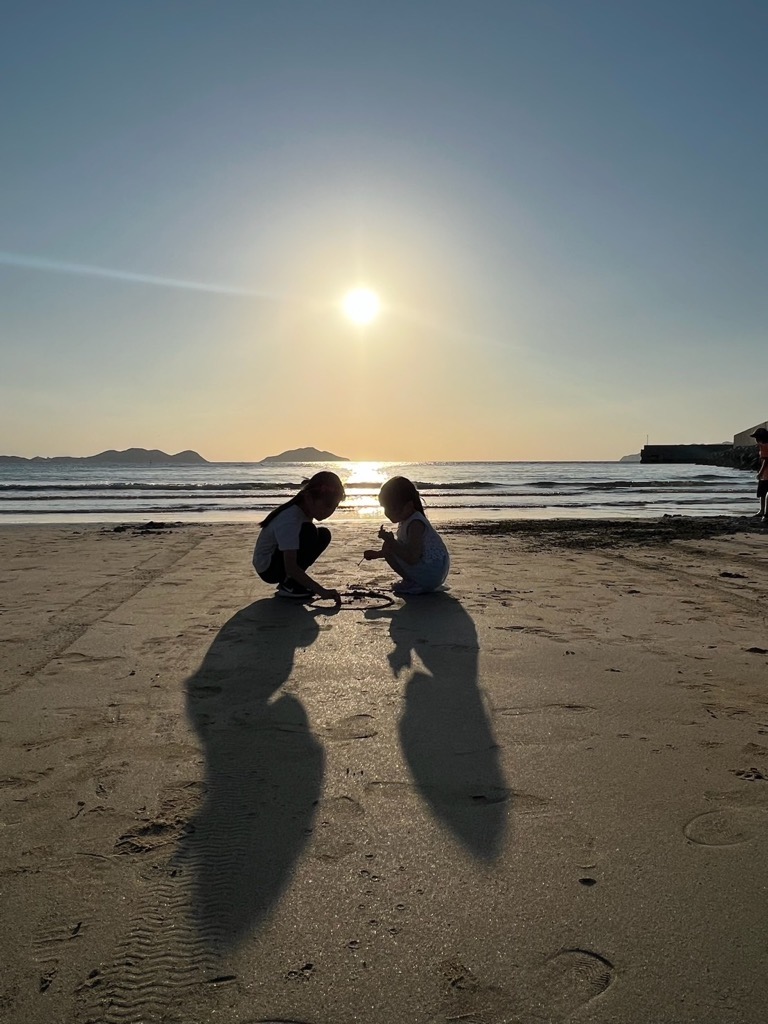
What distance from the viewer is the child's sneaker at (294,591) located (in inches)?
268

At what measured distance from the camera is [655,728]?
3.46 meters

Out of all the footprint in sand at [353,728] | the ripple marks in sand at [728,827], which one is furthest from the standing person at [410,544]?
the ripple marks in sand at [728,827]

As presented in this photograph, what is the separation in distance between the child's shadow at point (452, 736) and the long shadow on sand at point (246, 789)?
46 centimetres

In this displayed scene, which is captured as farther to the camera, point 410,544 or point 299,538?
point 410,544

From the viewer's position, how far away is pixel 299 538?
651 centimetres

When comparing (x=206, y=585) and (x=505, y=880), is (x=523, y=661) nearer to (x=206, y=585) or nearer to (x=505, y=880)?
(x=505, y=880)

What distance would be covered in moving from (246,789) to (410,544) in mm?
3946

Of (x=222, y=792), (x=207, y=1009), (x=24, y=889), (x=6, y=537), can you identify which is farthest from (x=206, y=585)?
(x=6, y=537)

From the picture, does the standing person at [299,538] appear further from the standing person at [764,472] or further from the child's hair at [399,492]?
the standing person at [764,472]

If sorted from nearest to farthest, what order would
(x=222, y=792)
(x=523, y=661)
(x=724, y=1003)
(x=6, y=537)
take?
(x=724, y=1003)
(x=222, y=792)
(x=523, y=661)
(x=6, y=537)

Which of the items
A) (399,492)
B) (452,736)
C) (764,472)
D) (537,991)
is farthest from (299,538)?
(764,472)

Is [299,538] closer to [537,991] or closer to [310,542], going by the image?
[310,542]

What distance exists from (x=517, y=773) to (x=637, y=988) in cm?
122

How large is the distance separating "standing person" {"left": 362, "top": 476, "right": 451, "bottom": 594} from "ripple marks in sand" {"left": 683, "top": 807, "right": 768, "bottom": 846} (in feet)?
12.9
